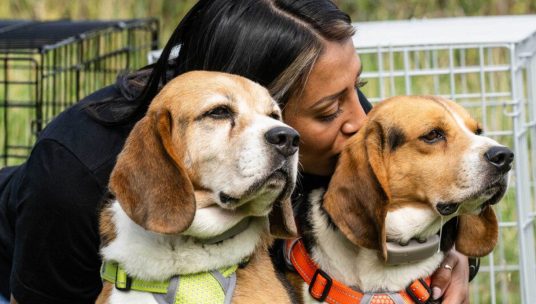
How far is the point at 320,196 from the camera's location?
11.9 ft

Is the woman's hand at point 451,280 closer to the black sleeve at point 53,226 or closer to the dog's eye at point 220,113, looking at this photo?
the dog's eye at point 220,113

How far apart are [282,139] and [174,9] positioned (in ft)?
18.4

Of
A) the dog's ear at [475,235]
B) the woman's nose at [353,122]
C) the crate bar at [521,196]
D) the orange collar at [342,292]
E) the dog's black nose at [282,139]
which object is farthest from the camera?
the crate bar at [521,196]

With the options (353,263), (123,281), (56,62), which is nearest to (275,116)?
(353,263)

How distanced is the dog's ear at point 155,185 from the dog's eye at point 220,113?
5.5 inches

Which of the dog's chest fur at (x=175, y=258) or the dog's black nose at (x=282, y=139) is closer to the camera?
the dog's black nose at (x=282, y=139)

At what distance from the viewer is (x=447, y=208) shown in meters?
3.34

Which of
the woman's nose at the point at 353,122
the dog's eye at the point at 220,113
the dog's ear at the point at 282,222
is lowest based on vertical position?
the dog's ear at the point at 282,222

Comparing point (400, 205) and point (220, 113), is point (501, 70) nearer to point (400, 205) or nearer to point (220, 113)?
point (400, 205)

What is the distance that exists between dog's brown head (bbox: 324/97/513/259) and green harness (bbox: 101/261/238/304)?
18.0 inches

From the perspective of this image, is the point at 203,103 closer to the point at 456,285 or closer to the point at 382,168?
the point at 382,168

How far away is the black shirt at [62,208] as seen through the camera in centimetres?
352

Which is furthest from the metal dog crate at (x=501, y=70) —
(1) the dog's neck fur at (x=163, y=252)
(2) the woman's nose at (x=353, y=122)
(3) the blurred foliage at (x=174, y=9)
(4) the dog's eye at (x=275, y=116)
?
(3) the blurred foliage at (x=174, y=9)

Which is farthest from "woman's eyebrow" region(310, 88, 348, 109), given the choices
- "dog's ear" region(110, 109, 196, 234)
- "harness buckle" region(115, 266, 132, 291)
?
"harness buckle" region(115, 266, 132, 291)
